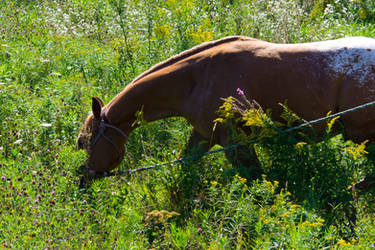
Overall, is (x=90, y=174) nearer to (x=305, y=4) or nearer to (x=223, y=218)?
(x=223, y=218)

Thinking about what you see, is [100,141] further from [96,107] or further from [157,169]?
[157,169]

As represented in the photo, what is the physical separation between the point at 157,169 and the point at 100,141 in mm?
844

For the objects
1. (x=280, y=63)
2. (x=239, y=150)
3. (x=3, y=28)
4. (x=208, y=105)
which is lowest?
(x=3, y=28)

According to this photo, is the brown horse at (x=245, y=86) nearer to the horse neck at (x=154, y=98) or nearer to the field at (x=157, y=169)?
the horse neck at (x=154, y=98)

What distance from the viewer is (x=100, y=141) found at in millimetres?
6391

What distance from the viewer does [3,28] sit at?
11.1m

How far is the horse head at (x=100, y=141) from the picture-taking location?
20.8 ft

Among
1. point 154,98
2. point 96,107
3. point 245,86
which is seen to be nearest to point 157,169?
point 154,98

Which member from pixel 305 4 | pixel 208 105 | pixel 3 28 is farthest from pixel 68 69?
pixel 305 4

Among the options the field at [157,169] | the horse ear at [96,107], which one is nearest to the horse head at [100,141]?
the horse ear at [96,107]

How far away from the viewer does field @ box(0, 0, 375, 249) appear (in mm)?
4940

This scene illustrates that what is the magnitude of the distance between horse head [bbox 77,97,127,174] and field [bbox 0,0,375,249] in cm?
26

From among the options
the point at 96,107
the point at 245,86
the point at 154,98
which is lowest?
the point at 96,107

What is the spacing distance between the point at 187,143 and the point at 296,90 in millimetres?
1527
